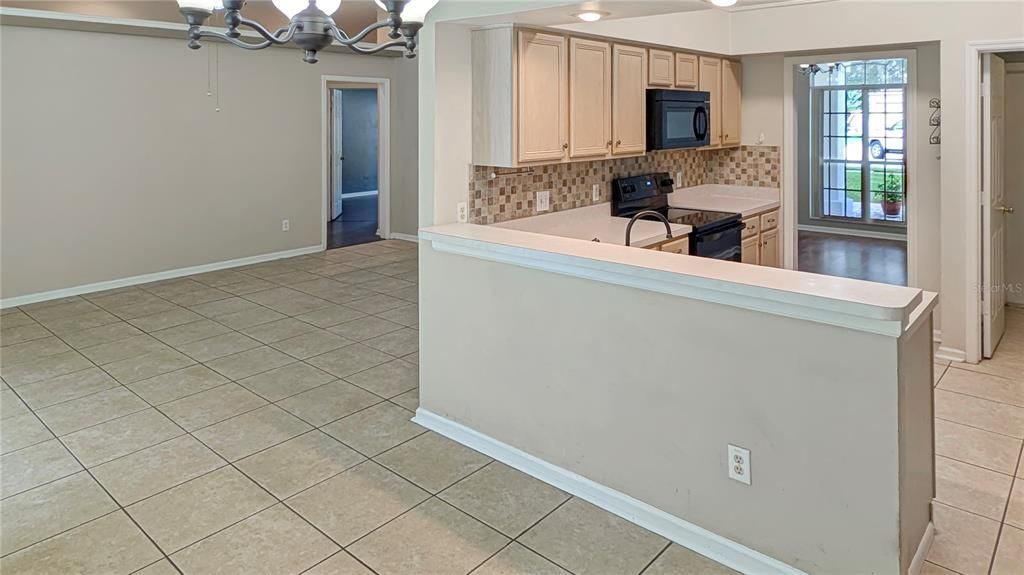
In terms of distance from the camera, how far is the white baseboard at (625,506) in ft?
6.98

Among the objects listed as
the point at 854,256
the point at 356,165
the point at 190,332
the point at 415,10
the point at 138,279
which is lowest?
the point at 190,332

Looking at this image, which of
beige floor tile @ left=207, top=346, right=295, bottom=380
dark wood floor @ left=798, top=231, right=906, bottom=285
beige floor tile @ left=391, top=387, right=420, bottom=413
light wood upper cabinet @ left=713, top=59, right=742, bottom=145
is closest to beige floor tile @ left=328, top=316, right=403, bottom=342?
beige floor tile @ left=207, top=346, right=295, bottom=380

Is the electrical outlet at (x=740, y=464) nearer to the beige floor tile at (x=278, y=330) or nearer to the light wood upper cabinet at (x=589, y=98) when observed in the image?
the light wood upper cabinet at (x=589, y=98)

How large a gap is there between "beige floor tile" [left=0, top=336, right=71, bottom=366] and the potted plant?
9.12 meters

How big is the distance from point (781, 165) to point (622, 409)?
371 centimetres

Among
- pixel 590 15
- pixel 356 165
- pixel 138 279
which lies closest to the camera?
pixel 590 15

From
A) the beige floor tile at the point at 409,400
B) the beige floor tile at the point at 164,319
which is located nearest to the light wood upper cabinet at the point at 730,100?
the beige floor tile at the point at 409,400

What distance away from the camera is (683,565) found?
217cm

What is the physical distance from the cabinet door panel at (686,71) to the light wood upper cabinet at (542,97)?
53.2 inches

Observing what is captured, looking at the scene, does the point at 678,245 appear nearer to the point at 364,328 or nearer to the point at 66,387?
the point at 364,328

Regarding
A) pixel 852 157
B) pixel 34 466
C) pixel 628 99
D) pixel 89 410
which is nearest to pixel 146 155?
pixel 89 410

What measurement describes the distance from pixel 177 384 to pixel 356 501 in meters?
1.84

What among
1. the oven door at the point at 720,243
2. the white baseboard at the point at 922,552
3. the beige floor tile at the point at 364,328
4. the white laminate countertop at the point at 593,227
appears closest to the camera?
the white baseboard at the point at 922,552

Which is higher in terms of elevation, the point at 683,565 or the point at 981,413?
the point at 981,413
